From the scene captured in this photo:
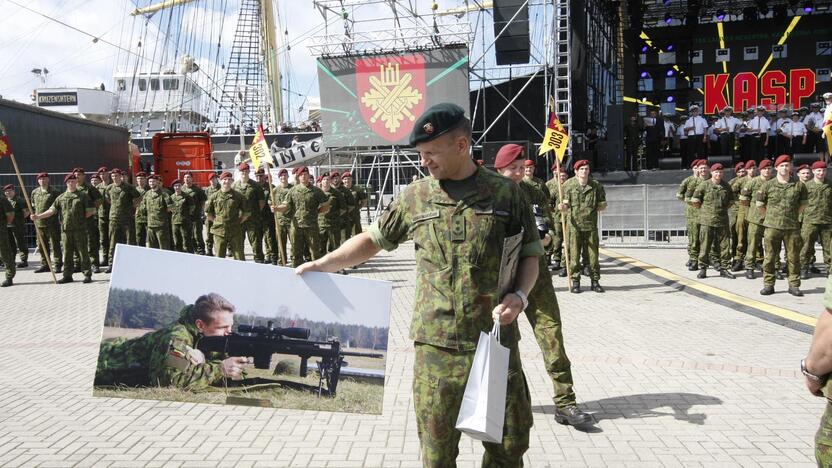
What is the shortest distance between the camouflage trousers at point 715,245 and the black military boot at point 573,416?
8263 millimetres

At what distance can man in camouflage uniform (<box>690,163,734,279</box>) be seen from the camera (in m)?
11.7

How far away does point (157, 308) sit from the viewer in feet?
11.1

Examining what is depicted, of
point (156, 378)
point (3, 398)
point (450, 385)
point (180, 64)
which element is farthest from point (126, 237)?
point (180, 64)

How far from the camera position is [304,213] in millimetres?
12555

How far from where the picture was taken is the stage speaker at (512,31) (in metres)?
20.2

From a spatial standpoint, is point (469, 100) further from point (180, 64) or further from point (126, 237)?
point (180, 64)

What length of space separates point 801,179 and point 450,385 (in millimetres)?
10030

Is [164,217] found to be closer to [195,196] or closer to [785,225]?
[195,196]

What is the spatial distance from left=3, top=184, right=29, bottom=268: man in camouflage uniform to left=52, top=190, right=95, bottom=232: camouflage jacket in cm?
184

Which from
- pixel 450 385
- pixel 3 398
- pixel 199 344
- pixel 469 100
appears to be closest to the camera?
pixel 450 385

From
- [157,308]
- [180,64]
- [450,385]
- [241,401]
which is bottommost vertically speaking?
[241,401]

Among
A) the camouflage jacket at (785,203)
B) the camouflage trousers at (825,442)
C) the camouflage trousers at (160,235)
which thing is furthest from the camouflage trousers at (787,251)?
the camouflage trousers at (160,235)

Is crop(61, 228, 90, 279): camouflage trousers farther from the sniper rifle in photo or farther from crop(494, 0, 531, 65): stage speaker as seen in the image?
crop(494, 0, 531, 65): stage speaker

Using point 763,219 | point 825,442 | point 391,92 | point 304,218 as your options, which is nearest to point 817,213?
point 763,219
